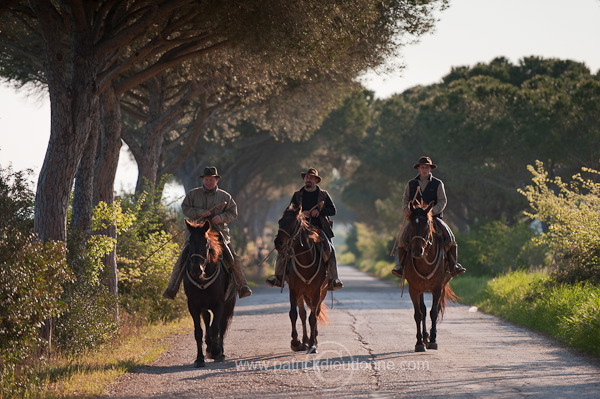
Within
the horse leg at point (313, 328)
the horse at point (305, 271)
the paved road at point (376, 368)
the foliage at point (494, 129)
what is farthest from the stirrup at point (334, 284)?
the foliage at point (494, 129)

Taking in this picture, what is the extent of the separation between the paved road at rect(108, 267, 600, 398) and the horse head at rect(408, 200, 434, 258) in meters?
1.59

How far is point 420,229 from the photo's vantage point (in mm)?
13875

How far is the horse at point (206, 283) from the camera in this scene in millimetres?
12578

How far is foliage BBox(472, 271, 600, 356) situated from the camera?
14.4 metres

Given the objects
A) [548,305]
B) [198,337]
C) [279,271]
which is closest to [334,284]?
[279,271]

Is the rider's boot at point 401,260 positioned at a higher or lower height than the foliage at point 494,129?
lower

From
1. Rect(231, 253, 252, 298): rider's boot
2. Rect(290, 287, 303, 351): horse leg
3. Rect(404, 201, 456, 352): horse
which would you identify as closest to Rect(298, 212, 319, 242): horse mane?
Rect(290, 287, 303, 351): horse leg

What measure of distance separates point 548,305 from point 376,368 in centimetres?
774

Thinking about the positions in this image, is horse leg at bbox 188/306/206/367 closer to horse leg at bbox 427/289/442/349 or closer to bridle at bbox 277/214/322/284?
bridle at bbox 277/214/322/284

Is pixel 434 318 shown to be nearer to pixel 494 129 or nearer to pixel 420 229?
pixel 420 229

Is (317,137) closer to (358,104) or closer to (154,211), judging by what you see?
(358,104)

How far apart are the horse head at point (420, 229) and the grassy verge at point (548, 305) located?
2.87 m

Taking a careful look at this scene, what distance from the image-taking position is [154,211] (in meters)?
20.8

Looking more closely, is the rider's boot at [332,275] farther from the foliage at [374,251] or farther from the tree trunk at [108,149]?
the foliage at [374,251]
